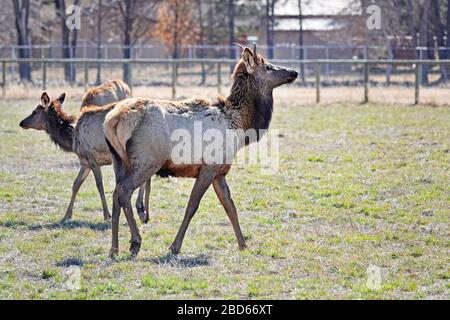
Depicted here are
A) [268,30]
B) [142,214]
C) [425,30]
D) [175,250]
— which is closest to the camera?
[175,250]

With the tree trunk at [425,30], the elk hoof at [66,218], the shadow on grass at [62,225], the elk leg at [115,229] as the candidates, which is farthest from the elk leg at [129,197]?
the tree trunk at [425,30]

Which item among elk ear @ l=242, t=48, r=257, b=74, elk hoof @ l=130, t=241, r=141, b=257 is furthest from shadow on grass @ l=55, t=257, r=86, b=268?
elk ear @ l=242, t=48, r=257, b=74

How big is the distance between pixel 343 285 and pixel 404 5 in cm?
4051

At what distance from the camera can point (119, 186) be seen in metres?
9.50

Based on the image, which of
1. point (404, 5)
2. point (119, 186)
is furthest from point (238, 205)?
point (404, 5)

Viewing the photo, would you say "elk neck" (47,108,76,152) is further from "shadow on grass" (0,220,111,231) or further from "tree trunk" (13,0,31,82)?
"tree trunk" (13,0,31,82)

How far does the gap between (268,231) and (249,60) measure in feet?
6.85

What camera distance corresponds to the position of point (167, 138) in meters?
9.42

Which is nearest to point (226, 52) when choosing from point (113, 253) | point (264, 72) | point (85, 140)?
point (85, 140)

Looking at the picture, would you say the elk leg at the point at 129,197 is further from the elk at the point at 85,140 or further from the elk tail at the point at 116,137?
the elk at the point at 85,140

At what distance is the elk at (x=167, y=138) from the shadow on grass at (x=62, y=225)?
5.15ft

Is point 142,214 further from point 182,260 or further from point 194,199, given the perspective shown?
point 182,260

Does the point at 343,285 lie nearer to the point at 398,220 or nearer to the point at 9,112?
the point at 398,220

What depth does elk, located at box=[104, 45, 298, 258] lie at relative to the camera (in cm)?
936
